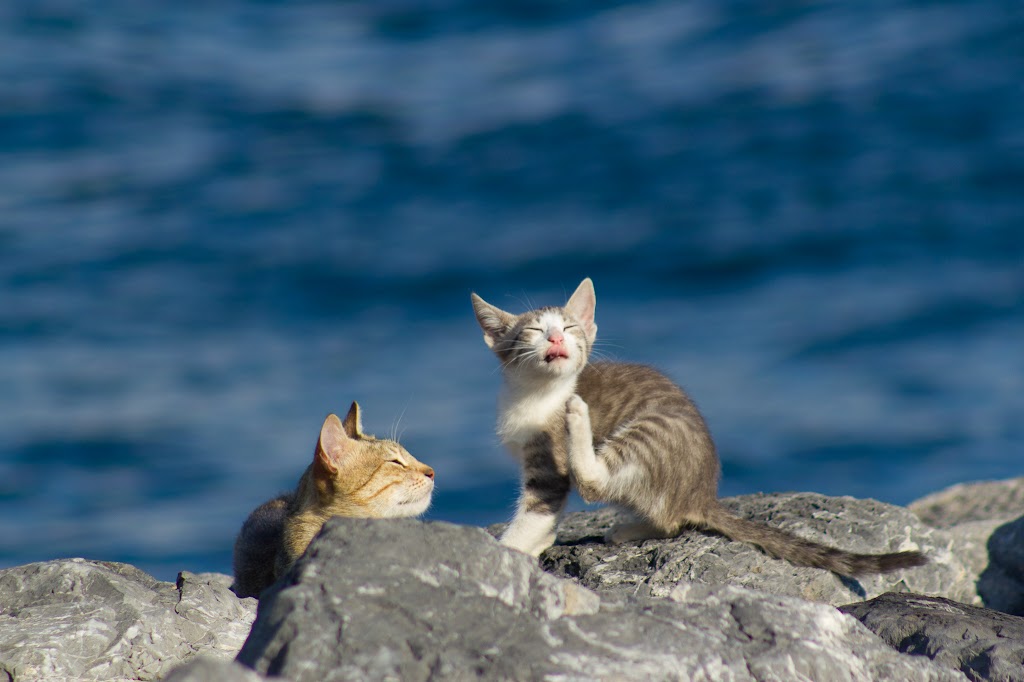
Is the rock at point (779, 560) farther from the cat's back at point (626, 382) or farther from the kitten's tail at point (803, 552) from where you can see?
the cat's back at point (626, 382)

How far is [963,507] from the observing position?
28.9ft

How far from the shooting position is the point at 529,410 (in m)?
6.64

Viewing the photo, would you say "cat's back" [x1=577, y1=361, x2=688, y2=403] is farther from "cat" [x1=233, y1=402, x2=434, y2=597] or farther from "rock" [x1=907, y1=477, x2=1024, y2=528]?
"rock" [x1=907, y1=477, x2=1024, y2=528]

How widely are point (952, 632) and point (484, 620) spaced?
238 centimetres

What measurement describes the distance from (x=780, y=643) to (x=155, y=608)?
2.76 meters

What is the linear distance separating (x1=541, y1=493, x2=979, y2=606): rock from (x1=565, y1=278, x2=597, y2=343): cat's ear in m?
1.21

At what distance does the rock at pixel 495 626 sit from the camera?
11.1 feet

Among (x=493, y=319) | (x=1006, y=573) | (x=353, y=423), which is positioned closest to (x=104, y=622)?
(x=353, y=423)

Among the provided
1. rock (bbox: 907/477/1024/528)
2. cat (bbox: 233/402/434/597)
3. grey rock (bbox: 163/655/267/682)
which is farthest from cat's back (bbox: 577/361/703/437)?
grey rock (bbox: 163/655/267/682)

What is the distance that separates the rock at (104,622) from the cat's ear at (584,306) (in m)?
2.47

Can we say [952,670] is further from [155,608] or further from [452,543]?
[155,608]

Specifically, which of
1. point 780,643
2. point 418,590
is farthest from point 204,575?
point 780,643

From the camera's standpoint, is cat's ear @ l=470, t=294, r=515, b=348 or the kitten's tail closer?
the kitten's tail

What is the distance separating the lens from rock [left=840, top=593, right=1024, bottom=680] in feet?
15.2
